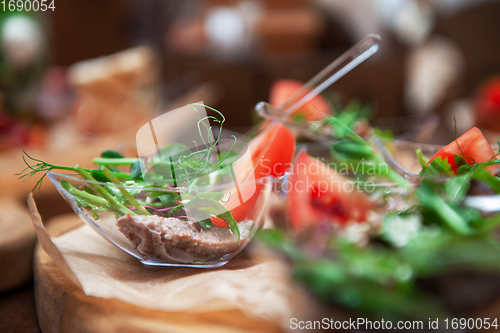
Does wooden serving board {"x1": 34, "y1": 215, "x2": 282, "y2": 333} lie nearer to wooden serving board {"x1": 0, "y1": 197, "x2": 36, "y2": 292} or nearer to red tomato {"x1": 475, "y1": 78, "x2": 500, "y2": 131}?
wooden serving board {"x1": 0, "y1": 197, "x2": 36, "y2": 292}

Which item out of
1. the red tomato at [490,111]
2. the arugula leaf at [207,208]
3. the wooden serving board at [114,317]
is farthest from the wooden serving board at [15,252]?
the red tomato at [490,111]

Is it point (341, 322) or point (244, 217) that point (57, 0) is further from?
point (341, 322)

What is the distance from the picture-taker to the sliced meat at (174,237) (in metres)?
0.26

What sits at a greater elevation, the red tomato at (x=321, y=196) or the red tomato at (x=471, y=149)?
the red tomato at (x=471, y=149)

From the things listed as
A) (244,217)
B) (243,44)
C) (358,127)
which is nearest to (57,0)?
(243,44)

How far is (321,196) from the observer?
311 millimetres

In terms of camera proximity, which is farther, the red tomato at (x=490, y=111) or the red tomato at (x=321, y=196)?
the red tomato at (x=490, y=111)

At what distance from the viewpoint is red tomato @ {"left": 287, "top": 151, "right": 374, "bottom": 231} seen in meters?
0.27

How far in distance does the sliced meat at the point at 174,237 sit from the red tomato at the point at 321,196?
0.15ft

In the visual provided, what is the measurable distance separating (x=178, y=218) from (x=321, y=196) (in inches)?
4.5

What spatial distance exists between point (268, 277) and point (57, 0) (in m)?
1.64

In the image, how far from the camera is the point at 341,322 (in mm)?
201

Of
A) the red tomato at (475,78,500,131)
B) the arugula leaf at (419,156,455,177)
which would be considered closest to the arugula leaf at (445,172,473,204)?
the arugula leaf at (419,156,455,177)

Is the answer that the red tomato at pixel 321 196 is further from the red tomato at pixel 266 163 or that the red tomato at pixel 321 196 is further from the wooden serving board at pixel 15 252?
the wooden serving board at pixel 15 252
